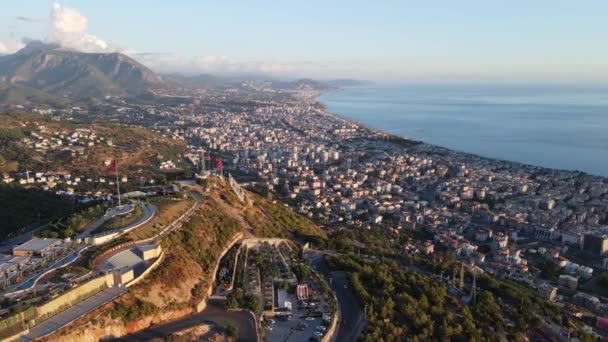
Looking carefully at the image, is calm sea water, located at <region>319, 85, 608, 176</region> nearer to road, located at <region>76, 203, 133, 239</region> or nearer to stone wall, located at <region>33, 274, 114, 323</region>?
road, located at <region>76, 203, 133, 239</region>

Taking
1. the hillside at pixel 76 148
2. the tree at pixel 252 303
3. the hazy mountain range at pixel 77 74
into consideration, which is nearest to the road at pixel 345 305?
the tree at pixel 252 303

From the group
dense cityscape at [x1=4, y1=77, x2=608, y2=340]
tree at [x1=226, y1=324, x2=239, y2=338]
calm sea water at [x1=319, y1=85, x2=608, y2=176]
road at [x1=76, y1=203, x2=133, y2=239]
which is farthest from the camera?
calm sea water at [x1=319, y1=85, x2=608, y2=176]

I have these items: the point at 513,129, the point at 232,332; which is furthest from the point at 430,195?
the point at 513,129

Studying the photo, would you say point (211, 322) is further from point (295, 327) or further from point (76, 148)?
point (76, 148)

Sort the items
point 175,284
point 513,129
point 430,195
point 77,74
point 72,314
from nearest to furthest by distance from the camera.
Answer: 1. point 72,314
2. point 175,284
3. point 430,195
4. point 513,129
5. point 77,74

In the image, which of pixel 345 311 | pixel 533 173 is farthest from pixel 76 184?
A: pixel 533 173

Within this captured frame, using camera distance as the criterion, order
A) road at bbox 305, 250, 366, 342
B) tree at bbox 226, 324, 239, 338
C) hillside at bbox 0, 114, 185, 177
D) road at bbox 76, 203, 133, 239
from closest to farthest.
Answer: tree at bbox 226, 324, 239, 338
road at bbox 305, 250, 366, 342
road at bbox 76, 203, 133, 239
hillside at bbox 0, 114, 185, 177

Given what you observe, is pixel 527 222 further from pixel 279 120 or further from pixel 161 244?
pixel 279 120

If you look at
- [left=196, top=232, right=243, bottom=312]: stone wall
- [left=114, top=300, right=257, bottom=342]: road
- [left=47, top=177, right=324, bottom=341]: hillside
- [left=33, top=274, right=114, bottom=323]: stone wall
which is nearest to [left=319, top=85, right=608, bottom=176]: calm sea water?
[left=196, top=232, right=243, bottom=312]: stone wall
